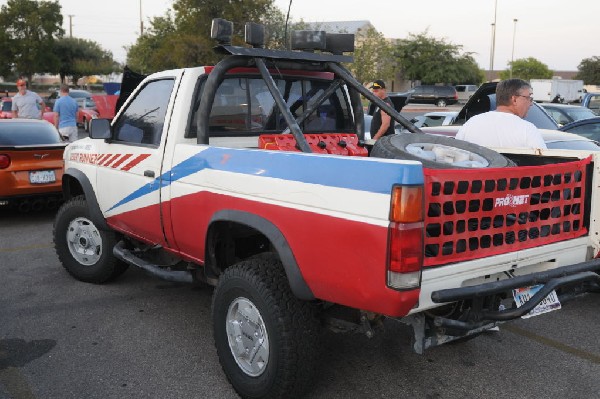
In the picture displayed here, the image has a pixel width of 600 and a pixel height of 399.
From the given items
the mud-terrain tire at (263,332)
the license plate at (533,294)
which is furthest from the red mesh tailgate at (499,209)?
the mud-terrain tire at (263,332)

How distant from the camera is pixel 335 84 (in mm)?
4555

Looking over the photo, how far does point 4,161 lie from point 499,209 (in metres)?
6.68

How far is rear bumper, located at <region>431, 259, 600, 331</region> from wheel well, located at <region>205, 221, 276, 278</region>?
1241mm

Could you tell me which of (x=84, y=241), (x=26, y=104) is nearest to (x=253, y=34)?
(x=84, y=241)

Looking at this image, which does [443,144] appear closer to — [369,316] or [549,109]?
[369,316]

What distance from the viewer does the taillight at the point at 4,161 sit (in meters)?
7.44

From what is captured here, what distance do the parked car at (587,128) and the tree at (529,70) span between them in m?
75.1

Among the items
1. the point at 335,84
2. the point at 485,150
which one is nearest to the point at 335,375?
the point at 485,150

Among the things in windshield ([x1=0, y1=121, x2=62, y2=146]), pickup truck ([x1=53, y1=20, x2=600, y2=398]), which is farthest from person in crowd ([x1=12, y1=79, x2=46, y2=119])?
pickup truck ([x1=53, y1=20, x2=600, y2=398])

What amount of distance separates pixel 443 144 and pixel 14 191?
5.97 m

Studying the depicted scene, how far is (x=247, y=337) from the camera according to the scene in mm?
3270

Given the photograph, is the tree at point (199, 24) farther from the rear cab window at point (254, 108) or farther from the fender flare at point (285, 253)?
the fender flare at point (285, 253)

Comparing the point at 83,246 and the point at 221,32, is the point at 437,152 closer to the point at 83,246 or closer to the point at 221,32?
the point at 221,32

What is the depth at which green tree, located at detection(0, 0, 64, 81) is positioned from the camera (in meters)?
49.7
